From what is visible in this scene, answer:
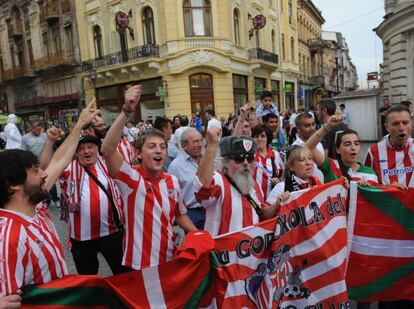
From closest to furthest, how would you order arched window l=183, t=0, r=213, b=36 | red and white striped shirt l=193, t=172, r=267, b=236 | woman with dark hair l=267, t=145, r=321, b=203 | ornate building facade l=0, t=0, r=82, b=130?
red and white striped shirt l=193, t=172, r=267, b=236 < woman with dark hair l=267, t=145, r=321, b=203 < arched window l=183, t=0, r=213, b=36 < ornate building facade l=0, t=0, r=82, b=130

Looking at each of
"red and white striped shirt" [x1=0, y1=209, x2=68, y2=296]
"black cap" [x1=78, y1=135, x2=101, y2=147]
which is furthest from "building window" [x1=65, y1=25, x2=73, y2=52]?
"red and white striped shirt" [x1=0, y1=209, x2=68, y2=296]

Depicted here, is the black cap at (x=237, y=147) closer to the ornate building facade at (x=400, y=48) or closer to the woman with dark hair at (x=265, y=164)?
the woman with dark hair at (x=265, y=164)

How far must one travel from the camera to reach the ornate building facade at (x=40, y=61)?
29.1 metres

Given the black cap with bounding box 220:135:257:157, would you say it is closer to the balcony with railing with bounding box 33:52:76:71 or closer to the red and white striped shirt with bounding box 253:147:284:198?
the red and white striped shirt with bounding box 253:147:284:198

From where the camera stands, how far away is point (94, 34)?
26906 mm

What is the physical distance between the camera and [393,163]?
3.89 meters

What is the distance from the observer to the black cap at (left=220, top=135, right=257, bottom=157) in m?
2.97

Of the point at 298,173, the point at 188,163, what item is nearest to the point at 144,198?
the point at 298,173

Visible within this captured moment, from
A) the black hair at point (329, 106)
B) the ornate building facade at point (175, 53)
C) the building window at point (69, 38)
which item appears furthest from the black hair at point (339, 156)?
the building window at point (69, 38)

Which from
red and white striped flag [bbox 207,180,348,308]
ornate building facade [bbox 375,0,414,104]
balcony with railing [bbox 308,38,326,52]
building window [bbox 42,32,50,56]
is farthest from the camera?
balcony with railing [bbox 308,38,326,52]

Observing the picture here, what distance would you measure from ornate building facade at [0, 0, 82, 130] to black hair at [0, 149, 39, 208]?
2834 cm

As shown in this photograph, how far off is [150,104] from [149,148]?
22.1m

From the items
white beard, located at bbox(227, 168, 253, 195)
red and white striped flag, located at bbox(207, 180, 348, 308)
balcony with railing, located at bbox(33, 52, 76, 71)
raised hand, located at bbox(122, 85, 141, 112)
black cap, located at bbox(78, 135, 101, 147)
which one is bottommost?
red and white striped flag, located at bbox(207, 180, 348, 308)

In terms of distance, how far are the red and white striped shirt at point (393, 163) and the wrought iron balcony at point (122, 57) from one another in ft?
67.1
